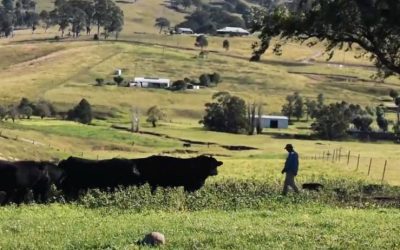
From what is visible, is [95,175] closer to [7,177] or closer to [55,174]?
[55,174]

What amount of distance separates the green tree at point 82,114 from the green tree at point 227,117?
1760cm

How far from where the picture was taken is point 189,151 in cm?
A: 7150

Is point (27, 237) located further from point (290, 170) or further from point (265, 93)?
point (265, 93)

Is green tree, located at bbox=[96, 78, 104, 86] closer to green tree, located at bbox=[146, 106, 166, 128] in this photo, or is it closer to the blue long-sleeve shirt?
green tree, located at bbox=[146, 106, 166, 128]

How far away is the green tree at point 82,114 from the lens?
332 feet

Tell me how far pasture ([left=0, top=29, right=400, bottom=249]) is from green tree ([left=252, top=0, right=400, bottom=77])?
641 cm

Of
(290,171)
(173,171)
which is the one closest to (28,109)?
(173,171)

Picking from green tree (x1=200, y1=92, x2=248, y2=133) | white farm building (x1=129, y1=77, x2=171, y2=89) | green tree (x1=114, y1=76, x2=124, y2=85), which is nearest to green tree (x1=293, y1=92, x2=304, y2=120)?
green tree (x1=200, y1=92, x2=248, y2=133)

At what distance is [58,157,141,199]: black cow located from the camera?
86.0ft

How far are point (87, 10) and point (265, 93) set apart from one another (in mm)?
67538

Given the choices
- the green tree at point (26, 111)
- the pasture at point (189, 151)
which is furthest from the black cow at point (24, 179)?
the green tree at point (26, 111)

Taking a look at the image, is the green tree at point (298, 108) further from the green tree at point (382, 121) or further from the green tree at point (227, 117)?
the green tree at point (227, 117)

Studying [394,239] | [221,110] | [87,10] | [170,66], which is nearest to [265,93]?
[170,66]

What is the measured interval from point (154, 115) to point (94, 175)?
8288 centimetres
